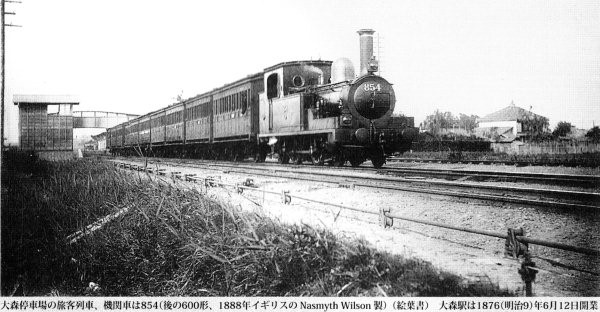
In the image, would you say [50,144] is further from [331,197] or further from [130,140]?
[130,140]

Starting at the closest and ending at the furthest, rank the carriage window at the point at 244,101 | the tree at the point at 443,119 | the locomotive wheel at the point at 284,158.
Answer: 1. the locomotive wheel at the point at 284,158
2. the carriage window at the point at 244,101
3. the tree at the point at 443,119

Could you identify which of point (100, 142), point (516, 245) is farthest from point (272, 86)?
point (100, 142)

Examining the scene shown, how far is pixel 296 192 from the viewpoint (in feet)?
21.7

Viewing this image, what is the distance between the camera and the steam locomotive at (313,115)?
10172 mm

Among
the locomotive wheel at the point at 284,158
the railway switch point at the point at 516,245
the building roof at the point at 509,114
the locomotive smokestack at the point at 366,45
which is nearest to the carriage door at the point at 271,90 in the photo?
the locomotive wheel at the point at 284,158

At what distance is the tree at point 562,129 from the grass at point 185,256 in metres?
23.1

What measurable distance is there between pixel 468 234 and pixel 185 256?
2.67 metres

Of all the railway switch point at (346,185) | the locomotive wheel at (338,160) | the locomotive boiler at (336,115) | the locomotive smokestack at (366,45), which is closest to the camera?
the railway switch point at (346,185)

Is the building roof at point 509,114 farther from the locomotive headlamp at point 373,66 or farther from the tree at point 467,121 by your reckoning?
the locomotive headlamp at point 373,66

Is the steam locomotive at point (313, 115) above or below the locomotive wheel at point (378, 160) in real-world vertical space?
above

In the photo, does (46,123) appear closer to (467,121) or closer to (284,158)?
(284,158)

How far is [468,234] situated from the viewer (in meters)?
4.06

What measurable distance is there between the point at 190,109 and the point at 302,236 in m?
17.7

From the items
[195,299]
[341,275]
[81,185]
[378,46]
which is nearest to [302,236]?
[341,275]
